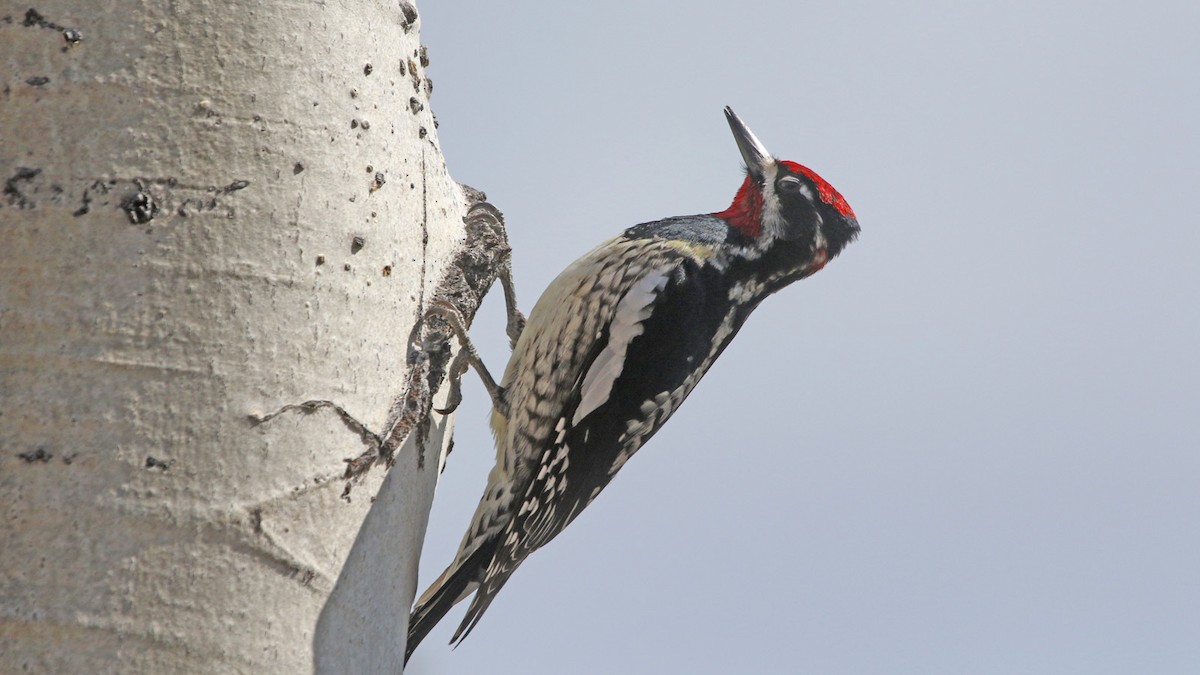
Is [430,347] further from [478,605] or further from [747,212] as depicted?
[747,212]

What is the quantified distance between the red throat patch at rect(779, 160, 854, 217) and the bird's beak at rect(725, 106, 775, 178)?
79 mm

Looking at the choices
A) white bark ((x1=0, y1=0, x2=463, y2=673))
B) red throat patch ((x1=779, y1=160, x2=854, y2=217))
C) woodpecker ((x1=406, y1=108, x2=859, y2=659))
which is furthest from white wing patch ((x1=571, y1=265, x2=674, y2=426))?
white bark ((x1=0, y1=0, x2=463, y2=673))

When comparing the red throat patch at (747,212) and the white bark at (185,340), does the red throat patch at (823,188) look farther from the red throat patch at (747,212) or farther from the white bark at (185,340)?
the white bark at (185,340)

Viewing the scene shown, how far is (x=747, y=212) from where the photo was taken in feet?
11.4

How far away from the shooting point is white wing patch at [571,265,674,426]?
301 cm

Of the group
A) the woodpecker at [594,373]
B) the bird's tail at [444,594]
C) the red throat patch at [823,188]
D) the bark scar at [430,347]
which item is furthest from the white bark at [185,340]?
the red throat patch at [823,188]

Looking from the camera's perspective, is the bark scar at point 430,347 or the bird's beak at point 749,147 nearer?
the bark scar at point 430,347

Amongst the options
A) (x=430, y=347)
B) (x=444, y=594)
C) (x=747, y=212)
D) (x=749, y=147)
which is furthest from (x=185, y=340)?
(x=749, y=147)

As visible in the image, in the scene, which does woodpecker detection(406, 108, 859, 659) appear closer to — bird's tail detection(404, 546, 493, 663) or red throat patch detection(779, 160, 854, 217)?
bird's tail detection(404, 546, 493, 663)

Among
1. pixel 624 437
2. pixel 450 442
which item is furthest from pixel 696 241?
pixel 450 442

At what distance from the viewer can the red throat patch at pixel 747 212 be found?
3.41 meters

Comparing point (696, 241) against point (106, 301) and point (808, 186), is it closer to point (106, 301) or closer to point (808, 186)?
point (808, 186)

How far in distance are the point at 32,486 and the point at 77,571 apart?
118 mm

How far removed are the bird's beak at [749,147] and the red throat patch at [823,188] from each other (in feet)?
0.26
